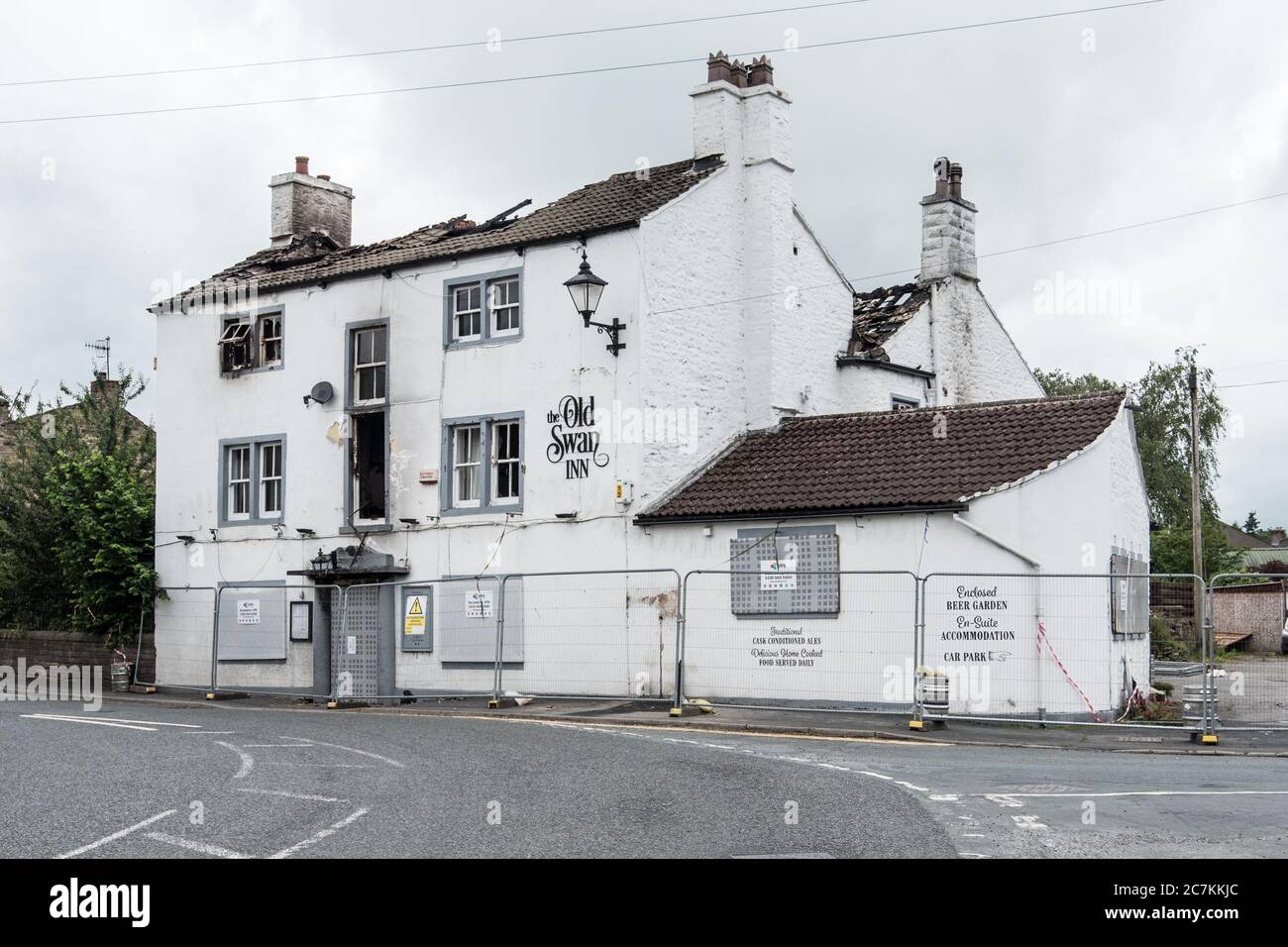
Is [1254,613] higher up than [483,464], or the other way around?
[483,464]

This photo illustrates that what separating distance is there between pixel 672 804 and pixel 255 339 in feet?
66.0

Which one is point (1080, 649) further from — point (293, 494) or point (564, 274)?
point (293, 494)

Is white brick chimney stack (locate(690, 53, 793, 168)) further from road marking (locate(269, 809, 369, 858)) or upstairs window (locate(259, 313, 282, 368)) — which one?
road marking (locate(269, 809, 369, 858))

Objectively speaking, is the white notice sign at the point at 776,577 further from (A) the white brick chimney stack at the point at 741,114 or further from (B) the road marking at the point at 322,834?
(B) the road marking at the point at 322,834

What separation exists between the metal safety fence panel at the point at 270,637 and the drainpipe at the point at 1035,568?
39.4 feet

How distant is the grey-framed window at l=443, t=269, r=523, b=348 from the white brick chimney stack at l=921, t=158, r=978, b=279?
11.2 m

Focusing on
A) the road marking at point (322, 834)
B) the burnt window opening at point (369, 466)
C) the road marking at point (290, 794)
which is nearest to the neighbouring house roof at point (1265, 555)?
the burnt window opening at point (369, 466)

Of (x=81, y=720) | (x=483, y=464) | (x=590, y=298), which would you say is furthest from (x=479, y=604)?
(x=81, y=720)

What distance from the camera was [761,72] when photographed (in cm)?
2706

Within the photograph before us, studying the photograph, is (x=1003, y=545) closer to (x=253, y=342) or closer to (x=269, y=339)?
(x=269, y=339)

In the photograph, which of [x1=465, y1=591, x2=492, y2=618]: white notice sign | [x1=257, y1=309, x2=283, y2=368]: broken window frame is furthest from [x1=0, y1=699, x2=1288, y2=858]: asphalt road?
[x1=257, y1=309, x2=283, y2=368]: broken window frame

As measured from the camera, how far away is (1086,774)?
13.1 m

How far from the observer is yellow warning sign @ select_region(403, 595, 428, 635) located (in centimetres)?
2562

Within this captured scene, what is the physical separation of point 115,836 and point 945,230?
26055mm
